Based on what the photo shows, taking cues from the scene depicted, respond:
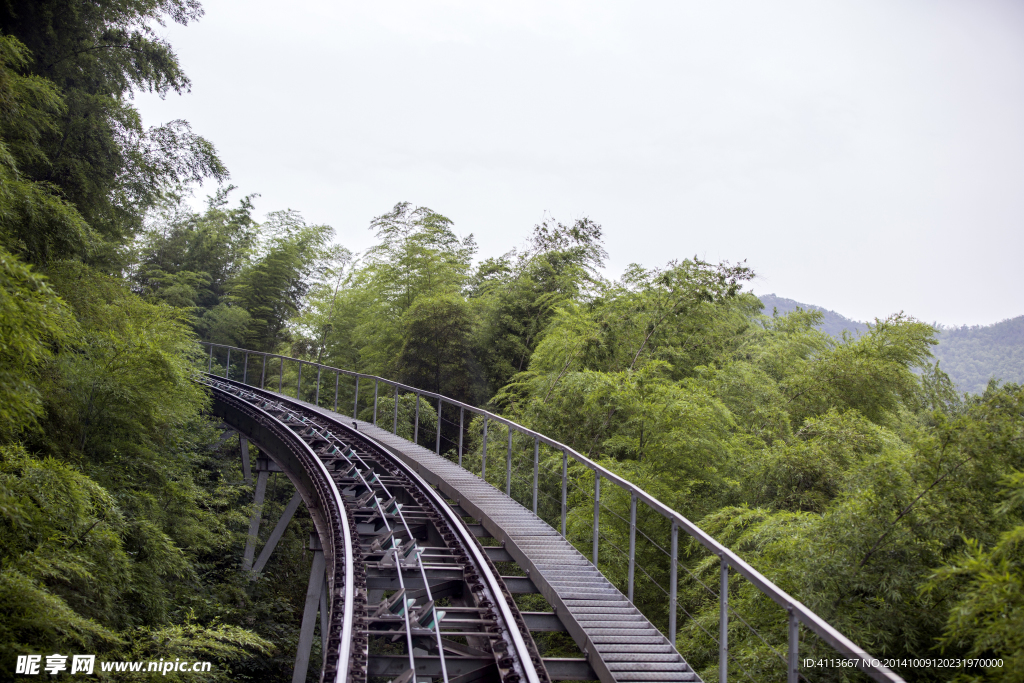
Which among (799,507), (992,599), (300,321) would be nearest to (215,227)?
(300,321)

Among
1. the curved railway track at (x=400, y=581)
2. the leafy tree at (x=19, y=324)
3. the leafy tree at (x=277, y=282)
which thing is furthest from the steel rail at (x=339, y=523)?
the leafy tree at (x=277, y=282)

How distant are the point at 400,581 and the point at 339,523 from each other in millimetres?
1818

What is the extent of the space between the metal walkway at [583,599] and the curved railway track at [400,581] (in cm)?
37

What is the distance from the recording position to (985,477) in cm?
468

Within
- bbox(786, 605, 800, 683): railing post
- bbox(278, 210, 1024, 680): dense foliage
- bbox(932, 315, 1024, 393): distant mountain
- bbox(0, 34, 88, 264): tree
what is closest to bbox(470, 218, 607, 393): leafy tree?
bbox(278, 210, 1024, 680): dense foliage

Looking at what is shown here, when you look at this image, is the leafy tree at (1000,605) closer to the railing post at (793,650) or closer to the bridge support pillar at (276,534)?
the railing post at (793,650)

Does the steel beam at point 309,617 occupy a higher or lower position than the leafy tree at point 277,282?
lower

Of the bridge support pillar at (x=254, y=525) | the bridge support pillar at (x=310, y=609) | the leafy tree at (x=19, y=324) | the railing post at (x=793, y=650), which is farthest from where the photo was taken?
the bridge support pillar at (x=254, y=525)

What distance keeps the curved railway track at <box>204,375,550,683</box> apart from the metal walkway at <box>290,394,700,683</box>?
37cm

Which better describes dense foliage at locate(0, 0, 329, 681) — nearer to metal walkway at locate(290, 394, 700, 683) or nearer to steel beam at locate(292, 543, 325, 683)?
→ steel beam at locate(292, 543, 325, 683)

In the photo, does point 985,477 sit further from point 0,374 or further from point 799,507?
point 0,374

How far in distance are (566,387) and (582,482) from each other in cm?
241

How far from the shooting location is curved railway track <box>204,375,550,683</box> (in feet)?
14.8

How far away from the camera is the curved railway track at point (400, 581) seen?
14.8ft
